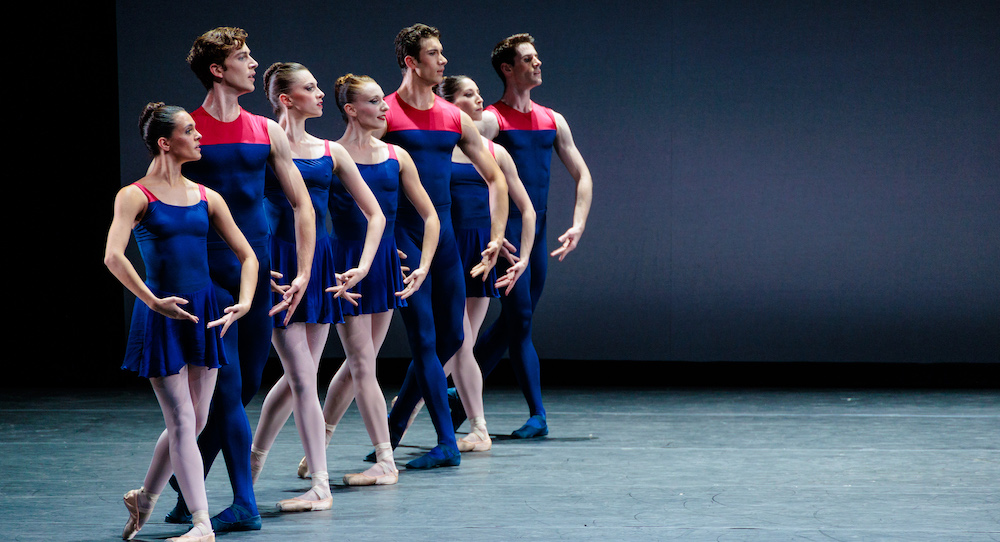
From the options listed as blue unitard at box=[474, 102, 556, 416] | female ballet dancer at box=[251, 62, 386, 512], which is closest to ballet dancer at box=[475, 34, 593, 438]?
blue unitard at box=[474, 102, 556, 416]

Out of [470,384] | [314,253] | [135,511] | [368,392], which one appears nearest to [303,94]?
[314,253]

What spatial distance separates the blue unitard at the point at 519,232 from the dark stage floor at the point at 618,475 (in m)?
0.35

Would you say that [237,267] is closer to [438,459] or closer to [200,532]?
[200,532]

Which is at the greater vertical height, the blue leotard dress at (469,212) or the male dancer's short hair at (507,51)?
the male dancer's short hair at (507,51)

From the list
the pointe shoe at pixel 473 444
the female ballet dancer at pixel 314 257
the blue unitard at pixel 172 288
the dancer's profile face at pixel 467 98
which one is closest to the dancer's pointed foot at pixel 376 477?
the female ballet dancer at pixel 314 257

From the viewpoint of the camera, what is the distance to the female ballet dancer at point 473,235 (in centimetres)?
504

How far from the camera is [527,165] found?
17.9ft

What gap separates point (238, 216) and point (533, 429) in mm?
2164

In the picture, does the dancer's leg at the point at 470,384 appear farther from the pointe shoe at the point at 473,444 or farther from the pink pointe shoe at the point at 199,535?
the pink pointe shoe at the point at 199,535

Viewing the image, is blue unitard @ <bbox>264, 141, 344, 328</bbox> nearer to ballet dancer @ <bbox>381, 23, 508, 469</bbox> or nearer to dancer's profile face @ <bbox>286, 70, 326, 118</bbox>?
dancer's profile face @ <bbox>286, 70, 326, 118</bbox>

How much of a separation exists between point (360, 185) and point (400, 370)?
3.70m

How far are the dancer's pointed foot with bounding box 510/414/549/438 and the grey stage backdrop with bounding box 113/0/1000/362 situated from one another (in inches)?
89.9

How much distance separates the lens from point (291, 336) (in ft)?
13.2

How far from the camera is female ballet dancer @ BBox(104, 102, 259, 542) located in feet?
11.1
